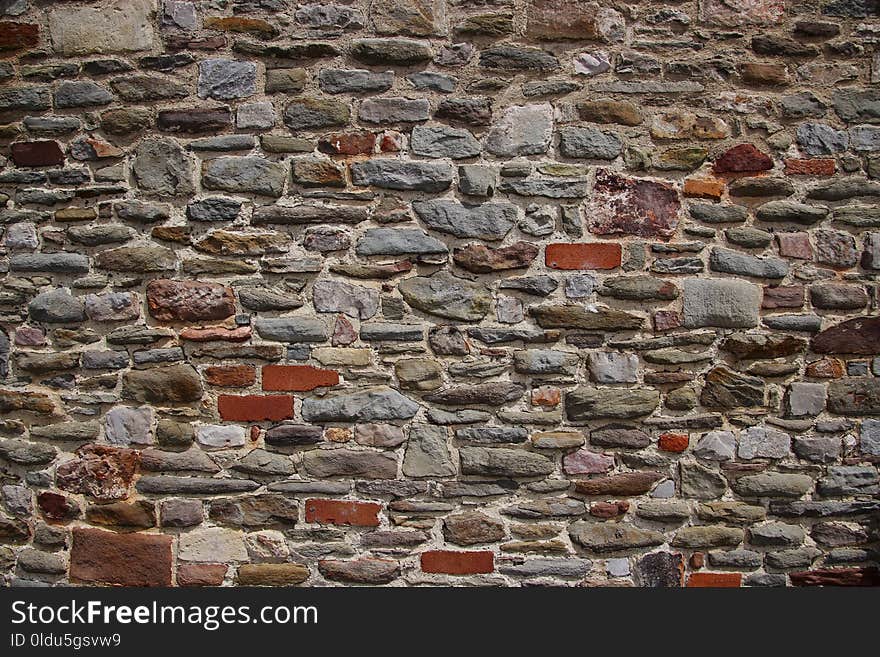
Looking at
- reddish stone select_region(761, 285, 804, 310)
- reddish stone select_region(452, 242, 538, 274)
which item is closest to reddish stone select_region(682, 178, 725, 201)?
reddish stone select_region(761, 285, 804, 310)

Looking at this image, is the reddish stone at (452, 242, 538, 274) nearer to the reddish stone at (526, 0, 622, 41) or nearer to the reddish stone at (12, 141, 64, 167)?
the reddish stone at (526, 0, 622, 41)

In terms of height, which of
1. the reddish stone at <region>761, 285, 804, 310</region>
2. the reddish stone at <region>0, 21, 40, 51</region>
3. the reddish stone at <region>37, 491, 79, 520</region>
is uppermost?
the reddish stone at <region>0, 21, 40, 51</region>

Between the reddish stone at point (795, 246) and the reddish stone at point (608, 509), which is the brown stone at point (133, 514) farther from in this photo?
the reddish stone at point (795, 246)

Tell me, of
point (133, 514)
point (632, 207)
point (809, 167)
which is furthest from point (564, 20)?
point (133, 514)

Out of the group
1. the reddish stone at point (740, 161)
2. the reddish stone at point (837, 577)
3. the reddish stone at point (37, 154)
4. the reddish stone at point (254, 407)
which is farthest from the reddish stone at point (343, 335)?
the reddish stone at point (837, 577)

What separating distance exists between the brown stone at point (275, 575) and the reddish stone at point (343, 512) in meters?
0.17

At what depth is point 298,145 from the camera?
240 cm

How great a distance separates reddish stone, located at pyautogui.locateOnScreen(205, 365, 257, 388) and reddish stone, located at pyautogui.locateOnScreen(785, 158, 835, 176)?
6.37ft

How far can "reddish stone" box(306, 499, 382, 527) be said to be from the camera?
2.36 meters

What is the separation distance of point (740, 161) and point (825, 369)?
0.77 metres

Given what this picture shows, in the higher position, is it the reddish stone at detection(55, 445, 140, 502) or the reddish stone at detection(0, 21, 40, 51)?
the reddish stone at detection(0, 21, 40, 51)

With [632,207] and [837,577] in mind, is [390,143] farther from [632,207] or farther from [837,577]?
[837,577]

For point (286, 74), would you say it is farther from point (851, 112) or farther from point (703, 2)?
point (851, 112)

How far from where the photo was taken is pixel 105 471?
7.80 ft
